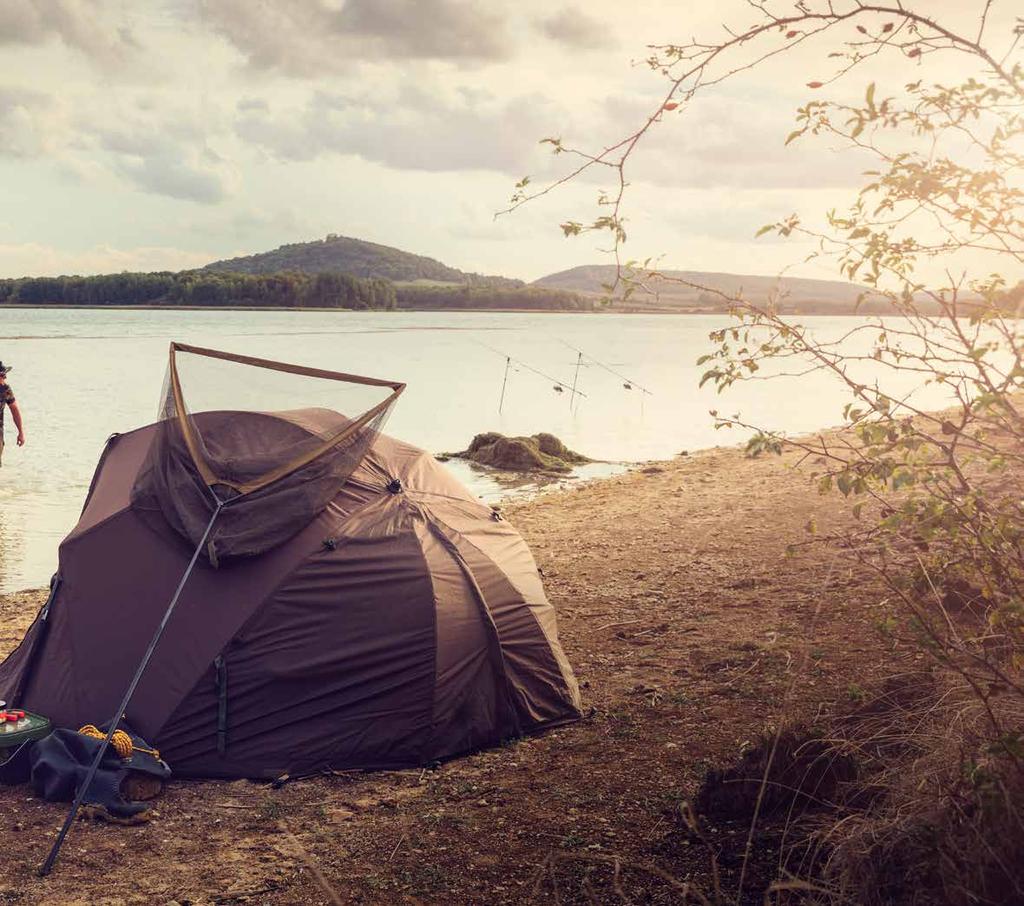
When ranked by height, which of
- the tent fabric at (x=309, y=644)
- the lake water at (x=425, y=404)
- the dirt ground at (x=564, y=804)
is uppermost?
the tent fabric at (x=309, y=644)

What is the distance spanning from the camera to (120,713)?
566 centimetres

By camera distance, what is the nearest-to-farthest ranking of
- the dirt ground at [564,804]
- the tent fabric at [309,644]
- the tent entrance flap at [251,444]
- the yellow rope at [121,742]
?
the dirt ground at [564,804] → the yellow rope at [121,742] → the tent fabric at [309,644] → the tent entrance flap at [251,444]

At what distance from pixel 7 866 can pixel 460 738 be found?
104 inches

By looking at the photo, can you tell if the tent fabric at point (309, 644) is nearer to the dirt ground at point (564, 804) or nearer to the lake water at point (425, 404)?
the dirt ground at point (564, 804)

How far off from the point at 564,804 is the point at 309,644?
188 centimetres

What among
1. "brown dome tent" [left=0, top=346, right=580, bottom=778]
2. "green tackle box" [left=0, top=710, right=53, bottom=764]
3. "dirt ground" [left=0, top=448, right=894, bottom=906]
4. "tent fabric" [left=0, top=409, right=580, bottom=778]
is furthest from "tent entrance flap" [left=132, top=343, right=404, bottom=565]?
"dirt ground" [left=0, top=448, right=894, bottom=906]

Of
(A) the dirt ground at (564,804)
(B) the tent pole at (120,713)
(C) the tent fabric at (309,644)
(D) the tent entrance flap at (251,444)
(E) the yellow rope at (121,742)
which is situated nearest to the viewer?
(A) the dirt ground at (564,804)

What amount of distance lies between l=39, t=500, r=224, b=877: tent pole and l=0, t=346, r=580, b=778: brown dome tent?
80 mm

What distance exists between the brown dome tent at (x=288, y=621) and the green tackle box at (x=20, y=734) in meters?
0.23

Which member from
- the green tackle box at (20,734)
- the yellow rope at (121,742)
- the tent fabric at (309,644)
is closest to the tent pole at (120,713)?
the yellow rope at (121,742)

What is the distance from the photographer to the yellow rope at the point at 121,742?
19.3ft

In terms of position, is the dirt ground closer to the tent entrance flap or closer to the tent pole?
the tent pole

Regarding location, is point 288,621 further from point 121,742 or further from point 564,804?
point 564,804

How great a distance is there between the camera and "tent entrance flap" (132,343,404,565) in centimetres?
654
